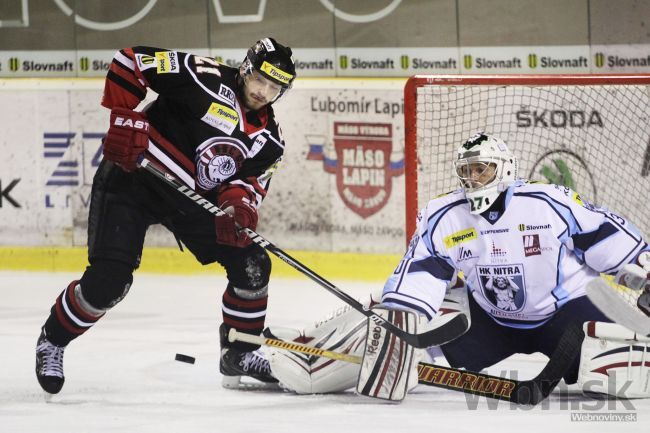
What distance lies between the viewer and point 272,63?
3973mm

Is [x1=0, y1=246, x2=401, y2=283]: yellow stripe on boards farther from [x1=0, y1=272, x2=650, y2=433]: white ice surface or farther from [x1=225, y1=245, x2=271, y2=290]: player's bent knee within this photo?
[x1=225, y1=245, x2=271, y2=290]: player's bent knee

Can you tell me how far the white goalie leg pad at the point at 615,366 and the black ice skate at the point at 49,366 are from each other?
1.51 meters

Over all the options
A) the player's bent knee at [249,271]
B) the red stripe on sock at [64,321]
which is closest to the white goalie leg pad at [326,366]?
the player's bent knee at [249,271]

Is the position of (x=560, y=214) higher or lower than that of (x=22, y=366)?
higher

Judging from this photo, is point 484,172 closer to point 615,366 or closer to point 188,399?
point 615,366

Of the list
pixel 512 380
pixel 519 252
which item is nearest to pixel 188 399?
pixel 512 380

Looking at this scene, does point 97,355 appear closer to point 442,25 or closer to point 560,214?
point 560,214

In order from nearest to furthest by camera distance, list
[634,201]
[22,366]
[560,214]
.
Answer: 1. [560,214]
2. [22,366]
3. [634,201]

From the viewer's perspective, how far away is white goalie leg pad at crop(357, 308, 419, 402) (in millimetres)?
3834

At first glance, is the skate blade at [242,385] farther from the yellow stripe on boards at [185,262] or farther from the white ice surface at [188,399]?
the yellow stripe on boards at [185,262]

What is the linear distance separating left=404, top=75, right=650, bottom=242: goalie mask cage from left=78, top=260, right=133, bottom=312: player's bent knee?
1789 mm

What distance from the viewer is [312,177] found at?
6.31 meters

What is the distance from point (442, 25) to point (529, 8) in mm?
415

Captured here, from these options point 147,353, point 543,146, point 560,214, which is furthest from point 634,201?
point 147,353
